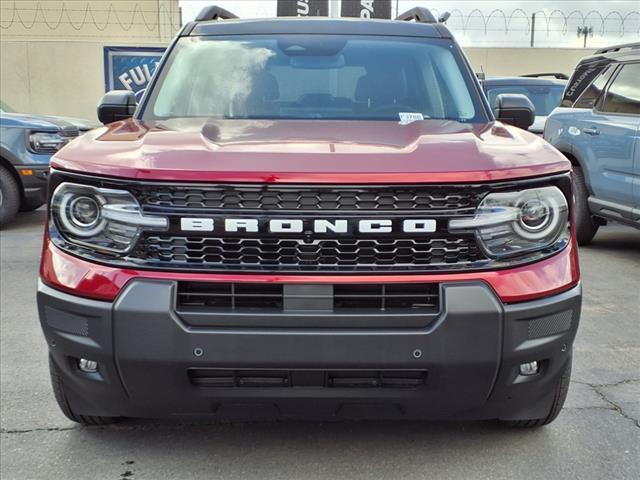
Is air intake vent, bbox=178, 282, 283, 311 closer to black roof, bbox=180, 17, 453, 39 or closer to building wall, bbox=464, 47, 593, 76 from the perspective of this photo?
black roof, bbox=180, 17, 453, 39

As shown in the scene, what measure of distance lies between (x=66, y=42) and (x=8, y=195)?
8904 mm

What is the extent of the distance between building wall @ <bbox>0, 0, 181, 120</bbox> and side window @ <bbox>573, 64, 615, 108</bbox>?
37.2 ft

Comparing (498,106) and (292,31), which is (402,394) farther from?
(292,31)

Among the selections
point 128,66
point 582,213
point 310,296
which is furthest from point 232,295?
point 128,66

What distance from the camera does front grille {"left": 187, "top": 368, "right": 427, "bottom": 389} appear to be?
233 centimetres

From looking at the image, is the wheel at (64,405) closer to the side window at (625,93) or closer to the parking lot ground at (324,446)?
the parking lot ground at (324,446)

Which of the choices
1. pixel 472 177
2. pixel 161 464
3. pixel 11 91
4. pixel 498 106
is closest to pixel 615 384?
pixel 498 106

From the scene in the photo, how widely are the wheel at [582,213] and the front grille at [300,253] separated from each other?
485 cm

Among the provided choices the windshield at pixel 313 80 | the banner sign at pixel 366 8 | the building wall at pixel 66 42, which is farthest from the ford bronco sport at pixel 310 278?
the building wall at pixel 66 42

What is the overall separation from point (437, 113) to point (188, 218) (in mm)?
1614

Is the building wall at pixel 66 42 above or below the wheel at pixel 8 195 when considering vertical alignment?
above

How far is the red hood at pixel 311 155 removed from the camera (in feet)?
7.47

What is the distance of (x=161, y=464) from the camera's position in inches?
109

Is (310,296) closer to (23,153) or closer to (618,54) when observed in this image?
(618,54)
